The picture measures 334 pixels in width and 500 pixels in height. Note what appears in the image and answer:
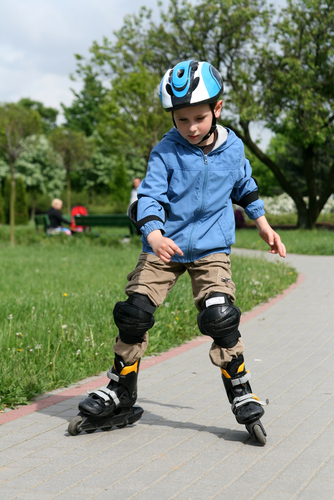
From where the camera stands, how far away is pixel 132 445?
2.97 meters

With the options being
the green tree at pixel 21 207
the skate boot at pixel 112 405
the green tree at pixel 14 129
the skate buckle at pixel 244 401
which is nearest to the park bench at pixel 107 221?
the green tree at pixel 14 129

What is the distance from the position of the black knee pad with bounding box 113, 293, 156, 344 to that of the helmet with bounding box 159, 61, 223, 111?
3.13ft

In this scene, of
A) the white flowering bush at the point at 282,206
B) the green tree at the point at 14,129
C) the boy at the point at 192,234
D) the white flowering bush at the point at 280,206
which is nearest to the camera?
the boy at the point at 192,234

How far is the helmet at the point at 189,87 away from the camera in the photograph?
292 centimetres

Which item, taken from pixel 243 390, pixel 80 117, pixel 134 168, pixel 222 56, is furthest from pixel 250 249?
pixel 80 117

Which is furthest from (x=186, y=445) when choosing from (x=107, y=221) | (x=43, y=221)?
(x=43, y=221)

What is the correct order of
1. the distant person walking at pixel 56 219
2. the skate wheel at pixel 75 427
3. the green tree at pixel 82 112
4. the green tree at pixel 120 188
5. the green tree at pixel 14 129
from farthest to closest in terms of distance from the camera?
the green tree at pixel 82 112 → the green tree at pixel 120 188 → the green tree at pixel 14 129 → the distant person walking at pixel 56 219 → the skate wheel at pixel 75 427

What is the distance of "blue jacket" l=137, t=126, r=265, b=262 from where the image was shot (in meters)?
3.05

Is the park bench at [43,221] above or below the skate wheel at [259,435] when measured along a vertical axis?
above

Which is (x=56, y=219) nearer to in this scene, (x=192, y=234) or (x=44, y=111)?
(x=192, y=234)

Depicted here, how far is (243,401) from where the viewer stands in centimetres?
302

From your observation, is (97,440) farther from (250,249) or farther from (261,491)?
(250,249)

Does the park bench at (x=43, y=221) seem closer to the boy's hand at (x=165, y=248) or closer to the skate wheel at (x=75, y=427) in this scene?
the skate wheel at (x=75, y=427)

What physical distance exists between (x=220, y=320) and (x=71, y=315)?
9.79 feet
